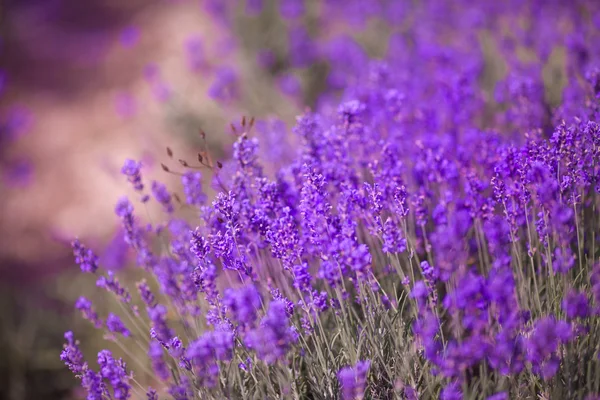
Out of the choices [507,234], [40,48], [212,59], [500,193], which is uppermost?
[40,48]

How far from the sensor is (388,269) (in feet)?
7.16

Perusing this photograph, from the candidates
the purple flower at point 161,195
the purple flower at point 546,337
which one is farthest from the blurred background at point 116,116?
the purple flower at point 546,337

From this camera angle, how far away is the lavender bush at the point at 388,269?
5.32 feet

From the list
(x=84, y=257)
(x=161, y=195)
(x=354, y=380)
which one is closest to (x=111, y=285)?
(x=84, y=257)

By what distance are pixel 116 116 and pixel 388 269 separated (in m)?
6.31

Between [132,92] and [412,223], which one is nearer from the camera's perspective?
[412,223]

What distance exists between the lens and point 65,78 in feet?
29.7

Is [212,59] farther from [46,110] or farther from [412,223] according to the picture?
[412,223]

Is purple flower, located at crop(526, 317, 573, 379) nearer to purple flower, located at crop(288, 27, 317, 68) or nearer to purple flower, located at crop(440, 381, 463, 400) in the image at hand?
purple flower, located at crop(440, 381, 463, 400)

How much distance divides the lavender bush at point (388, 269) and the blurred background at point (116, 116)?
3.96 ft

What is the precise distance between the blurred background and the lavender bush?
1.21 metres

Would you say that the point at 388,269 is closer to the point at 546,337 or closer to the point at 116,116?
the point at 546,337

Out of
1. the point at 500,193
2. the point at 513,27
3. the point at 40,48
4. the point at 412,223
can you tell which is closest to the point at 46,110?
the point at 40,48

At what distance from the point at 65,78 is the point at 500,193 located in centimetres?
877
